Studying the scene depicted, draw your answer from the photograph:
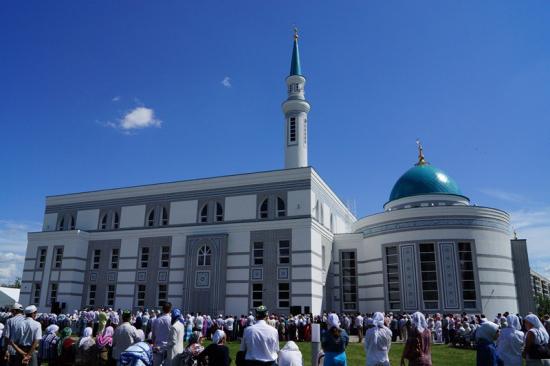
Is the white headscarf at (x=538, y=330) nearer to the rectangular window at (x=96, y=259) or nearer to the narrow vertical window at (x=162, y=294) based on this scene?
the narrow vertical window at (x=162, y=294)

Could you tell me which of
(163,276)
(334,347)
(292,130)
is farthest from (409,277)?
(334,347)

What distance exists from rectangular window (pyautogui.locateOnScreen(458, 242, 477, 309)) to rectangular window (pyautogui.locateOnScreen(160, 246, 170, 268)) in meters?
19.7


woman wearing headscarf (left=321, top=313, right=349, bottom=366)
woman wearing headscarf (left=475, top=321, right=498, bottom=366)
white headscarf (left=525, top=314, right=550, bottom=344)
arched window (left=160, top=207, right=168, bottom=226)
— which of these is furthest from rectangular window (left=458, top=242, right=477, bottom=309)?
woman wearing headscarf (left=321, top=313, right=349, bottom=366)

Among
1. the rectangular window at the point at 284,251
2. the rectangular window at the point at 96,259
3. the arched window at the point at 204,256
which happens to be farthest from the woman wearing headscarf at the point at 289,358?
the rectangular window at the point at 96,259

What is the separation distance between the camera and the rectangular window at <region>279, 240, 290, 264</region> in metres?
29.2

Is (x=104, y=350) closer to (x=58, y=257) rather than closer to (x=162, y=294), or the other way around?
(x=162, y=294)

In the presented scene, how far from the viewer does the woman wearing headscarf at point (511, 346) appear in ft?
28.7

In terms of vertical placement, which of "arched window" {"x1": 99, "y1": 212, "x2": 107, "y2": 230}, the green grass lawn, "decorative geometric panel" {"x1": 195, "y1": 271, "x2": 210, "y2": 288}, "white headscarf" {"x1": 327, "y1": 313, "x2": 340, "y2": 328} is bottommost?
the green grass lawn

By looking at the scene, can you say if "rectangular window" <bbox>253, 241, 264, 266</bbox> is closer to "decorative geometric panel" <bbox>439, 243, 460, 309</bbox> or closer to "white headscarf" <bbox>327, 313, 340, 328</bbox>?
"decorative geometric panel" <bbox>439, 243, 460, 309</bbox>

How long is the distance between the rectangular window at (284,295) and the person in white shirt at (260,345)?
71.4 ft

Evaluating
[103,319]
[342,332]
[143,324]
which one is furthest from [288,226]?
[342,332]

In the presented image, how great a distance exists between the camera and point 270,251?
29500mm

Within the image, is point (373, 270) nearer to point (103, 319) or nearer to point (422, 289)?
point (422, 289)

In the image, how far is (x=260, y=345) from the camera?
23.1 ft
